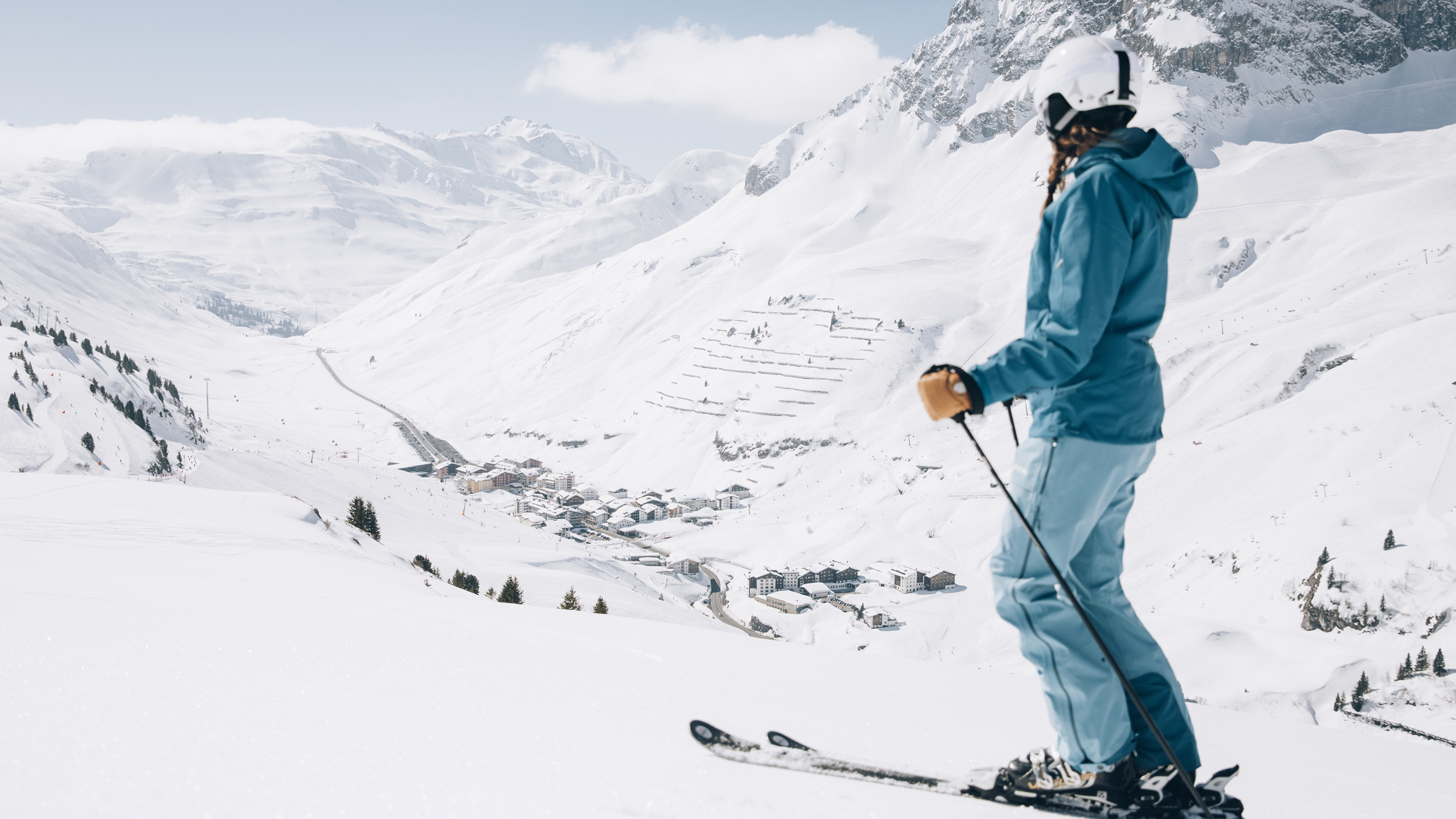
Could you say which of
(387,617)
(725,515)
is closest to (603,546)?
(725,515)

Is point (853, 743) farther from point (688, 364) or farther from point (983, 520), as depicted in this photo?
point (688, 364)

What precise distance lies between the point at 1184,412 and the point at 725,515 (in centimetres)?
3630

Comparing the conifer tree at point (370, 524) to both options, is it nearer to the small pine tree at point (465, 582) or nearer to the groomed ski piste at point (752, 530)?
the groomed ski piste at point (752, 530)

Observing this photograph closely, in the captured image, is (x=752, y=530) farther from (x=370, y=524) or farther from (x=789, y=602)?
(x=370, y=524)

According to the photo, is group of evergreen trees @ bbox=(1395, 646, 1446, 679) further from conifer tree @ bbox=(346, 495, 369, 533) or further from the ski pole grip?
conifer tree @ bbox=(346, 495, 369, 533)

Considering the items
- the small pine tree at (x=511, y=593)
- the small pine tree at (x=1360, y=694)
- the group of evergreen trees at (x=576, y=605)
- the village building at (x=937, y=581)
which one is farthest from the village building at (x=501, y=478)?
the small pine tree at (x=1360, y=694)

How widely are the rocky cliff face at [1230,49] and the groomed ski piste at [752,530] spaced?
3845 millimetres

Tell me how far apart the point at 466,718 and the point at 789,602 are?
40.0 metres

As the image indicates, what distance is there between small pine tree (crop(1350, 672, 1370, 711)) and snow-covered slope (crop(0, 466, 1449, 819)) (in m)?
24.8

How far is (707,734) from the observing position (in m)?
2.76

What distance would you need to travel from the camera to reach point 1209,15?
463 feet

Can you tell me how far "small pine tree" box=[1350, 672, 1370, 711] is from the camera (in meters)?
22.4

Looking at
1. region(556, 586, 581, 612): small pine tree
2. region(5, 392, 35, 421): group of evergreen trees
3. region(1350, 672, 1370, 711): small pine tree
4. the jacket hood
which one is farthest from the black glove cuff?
region(5, 392, 35, 421): group of evergreen trees

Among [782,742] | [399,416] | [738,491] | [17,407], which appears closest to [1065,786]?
[782,742]
